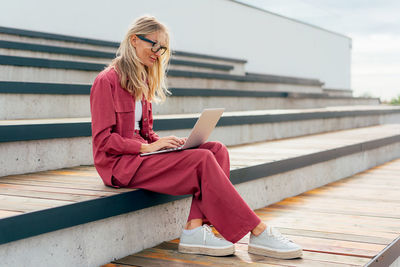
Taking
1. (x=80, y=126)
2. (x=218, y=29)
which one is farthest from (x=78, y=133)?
(x=218, y=29)

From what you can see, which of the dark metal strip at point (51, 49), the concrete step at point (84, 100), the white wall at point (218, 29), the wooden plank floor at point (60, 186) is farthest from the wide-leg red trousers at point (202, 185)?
the white wall at point (218, 29)

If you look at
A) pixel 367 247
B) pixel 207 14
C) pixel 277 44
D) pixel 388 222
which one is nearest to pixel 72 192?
pixel 367 247

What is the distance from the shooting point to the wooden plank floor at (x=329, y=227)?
167 cm

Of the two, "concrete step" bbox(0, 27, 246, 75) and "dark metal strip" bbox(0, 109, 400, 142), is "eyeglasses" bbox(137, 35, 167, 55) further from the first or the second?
"concrete step" bbox(0, 27, 246, 75)

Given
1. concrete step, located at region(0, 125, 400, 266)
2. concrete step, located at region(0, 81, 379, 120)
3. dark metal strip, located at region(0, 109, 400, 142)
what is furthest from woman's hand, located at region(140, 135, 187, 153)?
concrete step, located at region(0, 81, 379, 120)

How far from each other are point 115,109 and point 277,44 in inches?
251

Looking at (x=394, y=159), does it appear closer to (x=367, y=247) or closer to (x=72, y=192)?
(x=367, y=247)

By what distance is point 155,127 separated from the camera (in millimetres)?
2600

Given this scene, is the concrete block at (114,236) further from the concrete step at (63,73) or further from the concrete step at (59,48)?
the concrete step at (59,48)

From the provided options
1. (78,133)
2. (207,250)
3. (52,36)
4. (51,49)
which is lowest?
(207,250)

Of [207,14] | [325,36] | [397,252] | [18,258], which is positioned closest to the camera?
[18,258]

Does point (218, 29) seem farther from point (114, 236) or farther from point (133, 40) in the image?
point (114, 236)

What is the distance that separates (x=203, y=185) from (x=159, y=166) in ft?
0.59

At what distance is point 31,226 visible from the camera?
134 centimetres
